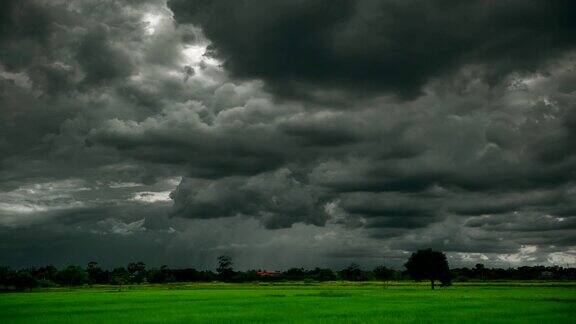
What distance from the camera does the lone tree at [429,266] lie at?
11406cm

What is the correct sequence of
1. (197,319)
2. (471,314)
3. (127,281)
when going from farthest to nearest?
(127,281), (471,314), (197,319)

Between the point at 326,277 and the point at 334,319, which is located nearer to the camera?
the point at 334,319

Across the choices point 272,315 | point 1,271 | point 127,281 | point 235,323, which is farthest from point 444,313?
point 127,281

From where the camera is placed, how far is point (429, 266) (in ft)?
375

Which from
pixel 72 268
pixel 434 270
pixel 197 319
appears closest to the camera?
pixel 197 319

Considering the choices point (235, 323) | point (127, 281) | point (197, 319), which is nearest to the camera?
point (235, 323)

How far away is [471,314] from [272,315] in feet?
47.0

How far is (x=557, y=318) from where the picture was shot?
34.0m

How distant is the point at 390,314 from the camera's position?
38281 mm

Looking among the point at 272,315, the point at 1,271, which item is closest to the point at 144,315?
the point at 272,315

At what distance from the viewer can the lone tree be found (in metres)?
114

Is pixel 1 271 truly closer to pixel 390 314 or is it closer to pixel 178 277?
pixel 178 277

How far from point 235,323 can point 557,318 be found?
811 inches

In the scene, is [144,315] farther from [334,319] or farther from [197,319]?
[334,319]
